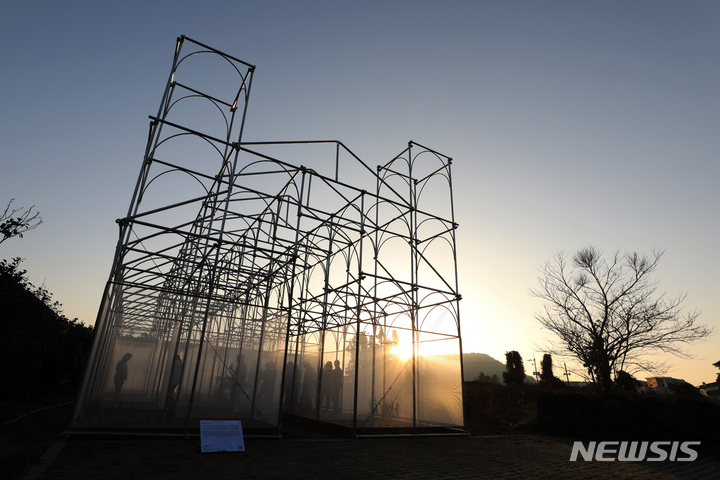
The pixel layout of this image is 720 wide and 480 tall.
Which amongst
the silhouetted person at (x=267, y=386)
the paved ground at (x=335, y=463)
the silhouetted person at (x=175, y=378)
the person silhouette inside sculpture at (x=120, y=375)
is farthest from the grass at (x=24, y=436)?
the silhouetted person at (x=267, y=386)

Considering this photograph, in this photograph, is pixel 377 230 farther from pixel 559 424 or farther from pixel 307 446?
pixel 559 424

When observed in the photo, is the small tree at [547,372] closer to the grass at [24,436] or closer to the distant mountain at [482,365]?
the grass at [24,436]

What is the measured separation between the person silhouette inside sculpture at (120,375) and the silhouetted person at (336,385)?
22.3ft

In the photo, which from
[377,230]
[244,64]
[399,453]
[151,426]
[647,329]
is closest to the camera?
[151,426]

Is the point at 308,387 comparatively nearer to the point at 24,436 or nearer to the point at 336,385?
the point at 336,385

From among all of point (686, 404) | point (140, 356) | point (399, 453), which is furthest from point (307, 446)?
point (686, 404)

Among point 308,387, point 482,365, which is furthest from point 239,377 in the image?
point 482,365

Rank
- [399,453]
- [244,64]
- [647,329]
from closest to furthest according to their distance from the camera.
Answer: [399,453] < [244,64] < [647,329]

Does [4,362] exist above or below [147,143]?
below

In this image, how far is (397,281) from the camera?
1295cm

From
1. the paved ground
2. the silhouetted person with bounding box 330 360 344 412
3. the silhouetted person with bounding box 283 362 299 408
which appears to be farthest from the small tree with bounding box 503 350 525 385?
the silhouetted person with bounding box 330 360 344 412

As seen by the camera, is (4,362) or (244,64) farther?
(4,362)

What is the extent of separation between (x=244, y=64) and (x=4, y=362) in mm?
13582

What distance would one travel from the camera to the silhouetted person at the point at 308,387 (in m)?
14.2
